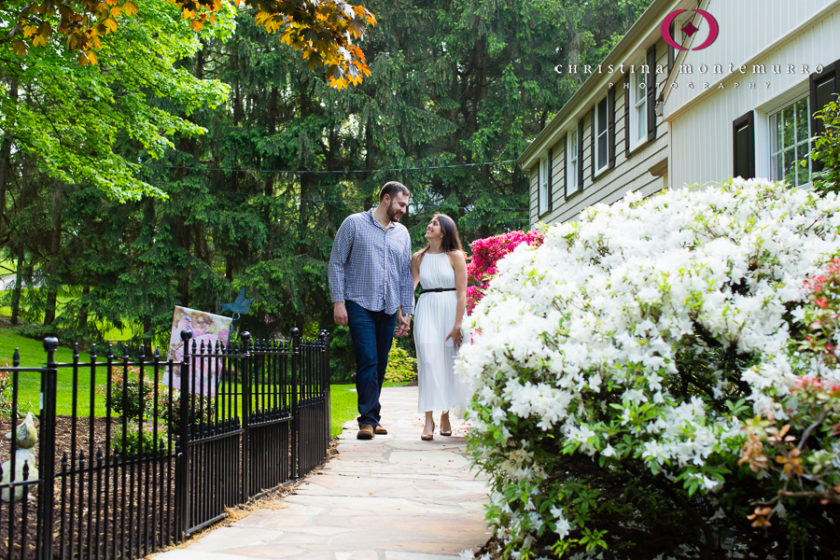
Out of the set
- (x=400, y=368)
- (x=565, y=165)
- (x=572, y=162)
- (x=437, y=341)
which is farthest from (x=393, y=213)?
(x=400, y=368)

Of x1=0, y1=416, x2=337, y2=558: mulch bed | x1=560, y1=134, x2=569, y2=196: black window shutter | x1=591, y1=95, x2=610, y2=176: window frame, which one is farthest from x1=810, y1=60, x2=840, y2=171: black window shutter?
x1=560, y1=134, x2=569, y2=196: black window shutter

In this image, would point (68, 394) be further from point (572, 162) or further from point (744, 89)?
point (572, 162)

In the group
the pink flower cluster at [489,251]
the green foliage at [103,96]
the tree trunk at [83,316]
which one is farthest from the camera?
the tree trunk at [83,316]

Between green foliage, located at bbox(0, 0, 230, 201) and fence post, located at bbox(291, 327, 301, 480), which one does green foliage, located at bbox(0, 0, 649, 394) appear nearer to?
green foliage, located at bbox(0, 0, 230, 201)

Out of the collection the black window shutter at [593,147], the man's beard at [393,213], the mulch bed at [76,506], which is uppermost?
the black window shutter at [593,147]

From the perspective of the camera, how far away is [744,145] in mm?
7332

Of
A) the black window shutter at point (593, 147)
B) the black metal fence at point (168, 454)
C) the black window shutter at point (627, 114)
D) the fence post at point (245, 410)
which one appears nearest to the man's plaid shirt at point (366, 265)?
the black metal fence at point (168, 454)

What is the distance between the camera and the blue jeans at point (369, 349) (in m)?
6.40

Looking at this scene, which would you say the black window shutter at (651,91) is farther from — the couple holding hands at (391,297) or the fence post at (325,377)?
the fence post at (325,377)

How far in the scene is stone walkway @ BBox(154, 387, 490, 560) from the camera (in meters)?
3.50

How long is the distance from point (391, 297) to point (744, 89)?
13.1ft

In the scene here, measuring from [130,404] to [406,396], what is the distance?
722 centimetres

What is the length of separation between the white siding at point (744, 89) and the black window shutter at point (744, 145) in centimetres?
5

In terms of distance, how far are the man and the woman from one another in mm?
263
